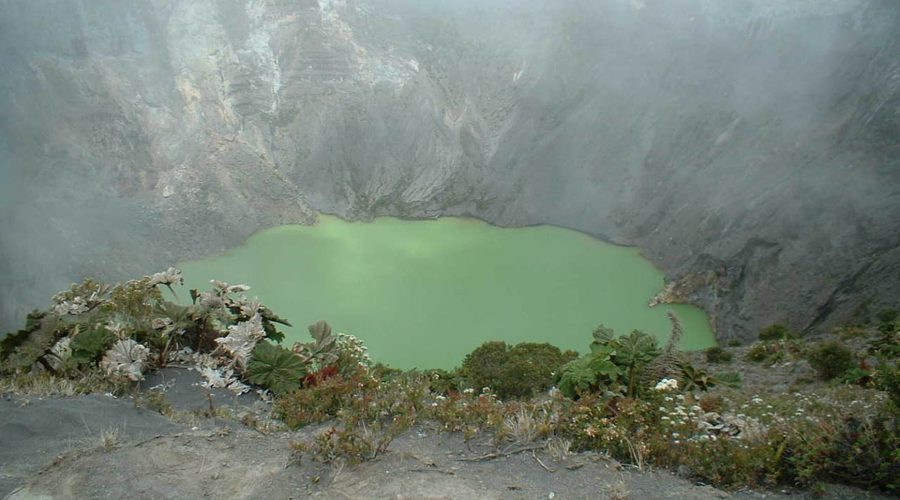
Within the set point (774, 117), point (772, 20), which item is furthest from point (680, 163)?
point (772, 20)

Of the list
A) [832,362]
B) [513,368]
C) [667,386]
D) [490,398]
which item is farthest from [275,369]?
[832,362]

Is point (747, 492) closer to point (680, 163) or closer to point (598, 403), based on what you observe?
point (598, 403)

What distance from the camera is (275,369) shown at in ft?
27.6

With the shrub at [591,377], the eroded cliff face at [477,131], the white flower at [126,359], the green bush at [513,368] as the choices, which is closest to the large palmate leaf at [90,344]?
the white flower at [126,359]

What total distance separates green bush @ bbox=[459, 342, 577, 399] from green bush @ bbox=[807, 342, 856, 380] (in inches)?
183

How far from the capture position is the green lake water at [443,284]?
2170 cm

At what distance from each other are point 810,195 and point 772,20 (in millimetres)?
10128

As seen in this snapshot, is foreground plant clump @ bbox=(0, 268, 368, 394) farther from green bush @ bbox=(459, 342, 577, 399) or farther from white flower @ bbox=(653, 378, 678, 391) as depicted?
green bush @ bbox=(459, 342, 577, 399)

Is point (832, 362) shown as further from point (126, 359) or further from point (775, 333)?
point (126, 359)

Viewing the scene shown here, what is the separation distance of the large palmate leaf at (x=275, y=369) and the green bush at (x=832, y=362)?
379 inches

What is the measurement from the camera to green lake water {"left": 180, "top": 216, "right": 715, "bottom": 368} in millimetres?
21703

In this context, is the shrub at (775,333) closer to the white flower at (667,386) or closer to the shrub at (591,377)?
the shrub at (591,377)

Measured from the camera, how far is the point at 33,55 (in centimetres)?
2872

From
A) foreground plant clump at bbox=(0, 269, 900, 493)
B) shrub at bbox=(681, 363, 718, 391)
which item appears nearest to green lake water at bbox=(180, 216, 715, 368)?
shrub at bbox=(681, 363, 718, 391)
